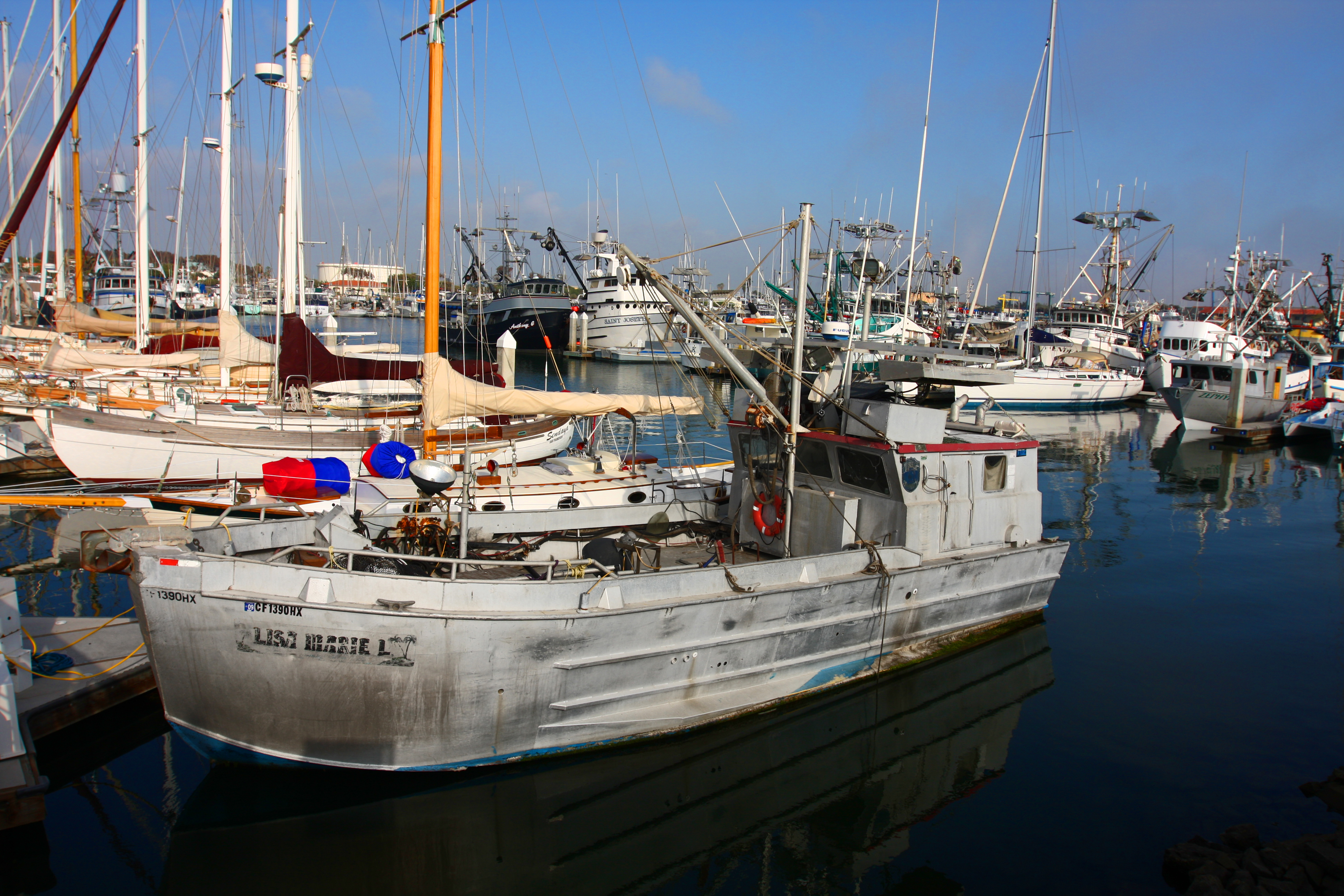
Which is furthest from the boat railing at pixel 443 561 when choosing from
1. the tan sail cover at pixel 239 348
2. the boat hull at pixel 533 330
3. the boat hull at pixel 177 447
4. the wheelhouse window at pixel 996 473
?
the boat hull at pixel 533 330

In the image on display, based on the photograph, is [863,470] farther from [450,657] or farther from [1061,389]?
[1061,389]

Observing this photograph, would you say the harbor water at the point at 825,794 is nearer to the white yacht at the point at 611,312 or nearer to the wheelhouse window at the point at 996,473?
the wheelhouse window at the point at 996,473

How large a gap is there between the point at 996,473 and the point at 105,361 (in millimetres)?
29642

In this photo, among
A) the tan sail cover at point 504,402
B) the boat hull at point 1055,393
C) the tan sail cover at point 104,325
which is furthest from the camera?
the boat hull at point 1055,393

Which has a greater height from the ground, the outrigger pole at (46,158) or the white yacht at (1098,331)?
the white yacht at (1098,331)

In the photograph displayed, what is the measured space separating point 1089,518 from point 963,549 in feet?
38.4

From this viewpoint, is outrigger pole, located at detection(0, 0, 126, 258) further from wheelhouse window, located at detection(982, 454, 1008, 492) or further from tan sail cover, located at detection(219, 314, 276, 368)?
tan sail cover, located at detection(219, 314, 276, 368)

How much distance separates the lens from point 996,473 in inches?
453

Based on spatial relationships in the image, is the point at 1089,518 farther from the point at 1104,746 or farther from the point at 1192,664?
the point at 1104,746

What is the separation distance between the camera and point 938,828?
8.16 metres

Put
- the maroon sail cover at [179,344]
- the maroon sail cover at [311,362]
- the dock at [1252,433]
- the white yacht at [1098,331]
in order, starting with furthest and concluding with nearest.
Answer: the white yacht at [1098,331] < the dock at [1252,433] < the maroon sail cover at [179,344] < the maroon sail cover at [311,362]

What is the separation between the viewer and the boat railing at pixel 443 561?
7.46 metres

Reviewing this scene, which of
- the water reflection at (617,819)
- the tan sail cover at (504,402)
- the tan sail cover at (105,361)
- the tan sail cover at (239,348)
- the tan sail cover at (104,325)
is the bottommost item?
the water reflection at (617,819)

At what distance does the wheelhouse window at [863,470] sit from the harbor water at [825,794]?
2.74 m
